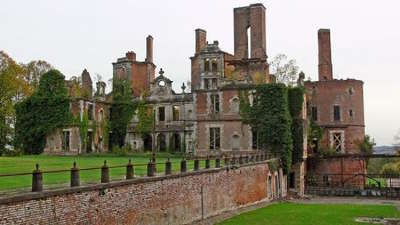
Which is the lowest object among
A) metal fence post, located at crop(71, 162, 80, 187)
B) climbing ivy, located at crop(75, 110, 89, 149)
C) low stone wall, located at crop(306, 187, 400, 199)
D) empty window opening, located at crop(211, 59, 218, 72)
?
low stone wall, located at crop(306, 187, 400, 199)

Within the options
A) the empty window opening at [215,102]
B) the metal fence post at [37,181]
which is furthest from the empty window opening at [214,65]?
the metal fence post at [37,181]

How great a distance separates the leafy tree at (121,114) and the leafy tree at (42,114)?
6.47m

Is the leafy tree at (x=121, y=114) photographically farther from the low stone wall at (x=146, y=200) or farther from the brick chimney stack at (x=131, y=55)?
the low stone wall at (x=146, y=200)

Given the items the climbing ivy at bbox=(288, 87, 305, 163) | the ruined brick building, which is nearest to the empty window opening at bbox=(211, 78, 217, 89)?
the ruined brick building

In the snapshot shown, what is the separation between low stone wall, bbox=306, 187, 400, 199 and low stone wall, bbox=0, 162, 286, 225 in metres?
14.6

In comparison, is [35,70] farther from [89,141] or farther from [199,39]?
[199,39]

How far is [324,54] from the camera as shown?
5709 cm

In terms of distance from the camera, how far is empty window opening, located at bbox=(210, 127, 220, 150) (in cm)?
4534

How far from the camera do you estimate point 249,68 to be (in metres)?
51.2

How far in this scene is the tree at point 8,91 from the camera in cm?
4828

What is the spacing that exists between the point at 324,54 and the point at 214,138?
1951 centimetres

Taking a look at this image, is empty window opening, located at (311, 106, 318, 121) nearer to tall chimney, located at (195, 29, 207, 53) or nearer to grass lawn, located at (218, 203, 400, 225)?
tall chimney, located at (195, 29, 207, 53)

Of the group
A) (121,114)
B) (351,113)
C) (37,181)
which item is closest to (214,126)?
(121,114)

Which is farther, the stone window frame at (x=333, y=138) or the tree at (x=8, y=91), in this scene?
the stone window frame at (x=333, y=138)
